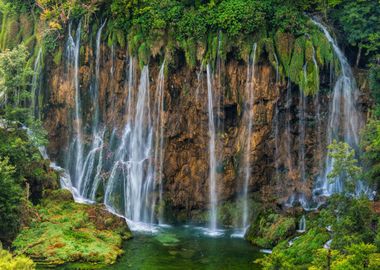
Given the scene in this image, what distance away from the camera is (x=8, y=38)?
106ft

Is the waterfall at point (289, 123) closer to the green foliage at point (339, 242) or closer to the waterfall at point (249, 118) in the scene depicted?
the waterfall at point (249, 118)

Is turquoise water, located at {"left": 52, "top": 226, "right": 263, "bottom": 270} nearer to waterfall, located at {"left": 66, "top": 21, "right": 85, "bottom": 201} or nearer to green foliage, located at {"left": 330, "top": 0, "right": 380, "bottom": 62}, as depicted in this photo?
waterfall, located at {"left": 66, "top": 21, "right": 85, "bottom": 201}

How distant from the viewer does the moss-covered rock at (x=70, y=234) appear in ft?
65.2

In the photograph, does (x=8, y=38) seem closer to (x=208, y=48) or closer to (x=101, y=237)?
(x=208, y=48)

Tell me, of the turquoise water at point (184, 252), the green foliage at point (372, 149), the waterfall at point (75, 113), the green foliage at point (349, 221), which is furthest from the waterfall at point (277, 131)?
the waterfall at point (75, 113)

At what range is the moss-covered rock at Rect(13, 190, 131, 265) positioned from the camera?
1986 centimetres

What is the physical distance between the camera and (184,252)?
839 inches

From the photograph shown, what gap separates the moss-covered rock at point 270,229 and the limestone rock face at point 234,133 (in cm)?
242

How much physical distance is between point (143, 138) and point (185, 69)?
377cm

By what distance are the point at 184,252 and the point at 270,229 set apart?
11.6 feet

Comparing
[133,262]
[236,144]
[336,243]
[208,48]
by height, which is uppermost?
[208,48]

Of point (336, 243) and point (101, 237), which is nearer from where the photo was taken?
point (336, 243)

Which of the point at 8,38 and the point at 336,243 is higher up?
the point at 8,38

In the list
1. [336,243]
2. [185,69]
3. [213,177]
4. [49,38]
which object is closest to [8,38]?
[49,38]
